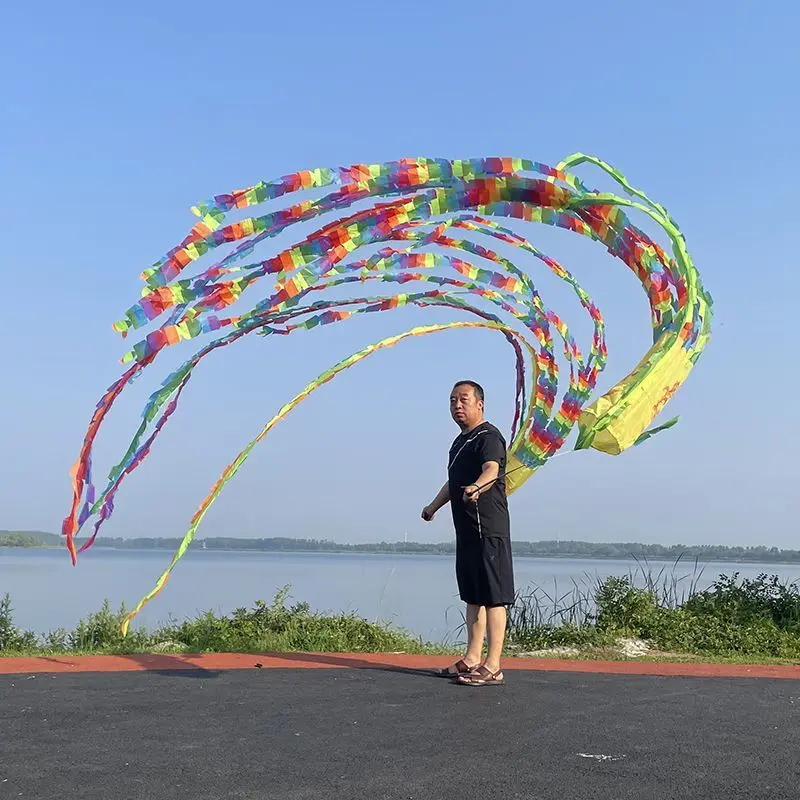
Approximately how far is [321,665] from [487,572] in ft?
5.25

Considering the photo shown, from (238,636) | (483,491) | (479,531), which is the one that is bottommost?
(238,636)

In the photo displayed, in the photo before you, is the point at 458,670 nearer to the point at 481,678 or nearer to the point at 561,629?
the point at 481,678

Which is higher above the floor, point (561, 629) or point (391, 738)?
point (391, 738)

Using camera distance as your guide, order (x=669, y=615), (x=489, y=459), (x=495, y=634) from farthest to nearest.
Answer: (x=669, y=615) < (x=489, y=459) < (x=495, y=634)

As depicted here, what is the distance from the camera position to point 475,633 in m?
6.17

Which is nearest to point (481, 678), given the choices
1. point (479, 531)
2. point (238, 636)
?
point (479, 531)

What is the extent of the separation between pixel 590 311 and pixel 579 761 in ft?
15.0

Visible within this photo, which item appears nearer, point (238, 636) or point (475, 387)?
point (475, 387)

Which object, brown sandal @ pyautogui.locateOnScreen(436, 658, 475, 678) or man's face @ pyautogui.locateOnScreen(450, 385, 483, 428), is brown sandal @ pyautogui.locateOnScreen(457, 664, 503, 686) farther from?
man's face @ pyautogui.locateOnScreen(450, 385, 483, 428)

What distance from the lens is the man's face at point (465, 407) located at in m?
6.49

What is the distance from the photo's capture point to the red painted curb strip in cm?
670

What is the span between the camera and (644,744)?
421 centimetres

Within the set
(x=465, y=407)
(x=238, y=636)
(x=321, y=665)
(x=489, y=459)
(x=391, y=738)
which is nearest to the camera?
(x=391, y=738)

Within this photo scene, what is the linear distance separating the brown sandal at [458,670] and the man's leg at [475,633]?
3 centimetres
